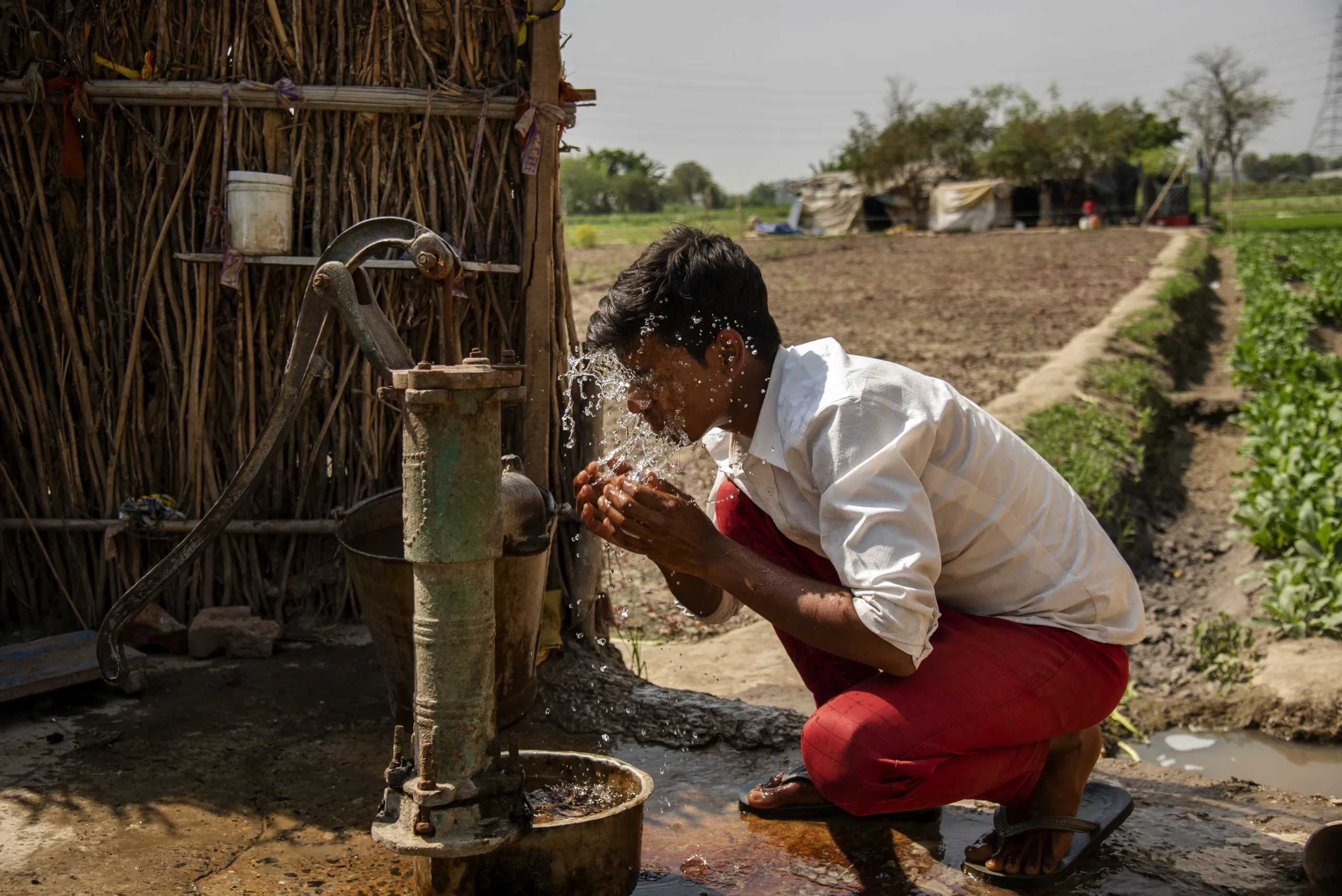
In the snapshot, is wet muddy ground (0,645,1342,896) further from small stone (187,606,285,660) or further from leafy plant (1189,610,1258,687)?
leafy plant (1189,610,1258,687)

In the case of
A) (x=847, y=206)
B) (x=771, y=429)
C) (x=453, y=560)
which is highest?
(x=847, y=206)

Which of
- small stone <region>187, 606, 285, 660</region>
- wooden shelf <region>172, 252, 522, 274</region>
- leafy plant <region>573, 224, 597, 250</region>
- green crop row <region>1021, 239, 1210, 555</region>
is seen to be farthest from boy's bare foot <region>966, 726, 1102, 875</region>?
leafy plant <region>573, 224, 597, 250</region>

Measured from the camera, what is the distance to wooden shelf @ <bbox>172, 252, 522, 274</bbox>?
325 cm

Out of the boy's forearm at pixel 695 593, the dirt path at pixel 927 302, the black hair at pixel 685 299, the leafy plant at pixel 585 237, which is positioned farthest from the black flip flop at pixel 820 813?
the leafy plant at pixel 585 237

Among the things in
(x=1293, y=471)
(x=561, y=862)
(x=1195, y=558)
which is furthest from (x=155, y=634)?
(x=1293, y=471)

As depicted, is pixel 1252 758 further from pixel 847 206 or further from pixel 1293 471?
pixel 847 206

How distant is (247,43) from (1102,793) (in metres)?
3.08

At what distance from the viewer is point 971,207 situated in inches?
1364

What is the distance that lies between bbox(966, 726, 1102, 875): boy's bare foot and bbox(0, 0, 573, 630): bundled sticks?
1.90 m

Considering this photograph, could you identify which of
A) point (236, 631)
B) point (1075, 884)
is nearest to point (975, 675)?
point (1075, 884)

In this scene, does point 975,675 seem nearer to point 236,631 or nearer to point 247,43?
point 236,631

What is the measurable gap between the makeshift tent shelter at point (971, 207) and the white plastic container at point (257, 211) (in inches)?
1266

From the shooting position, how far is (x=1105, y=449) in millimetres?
6031

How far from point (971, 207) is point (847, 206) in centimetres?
522
